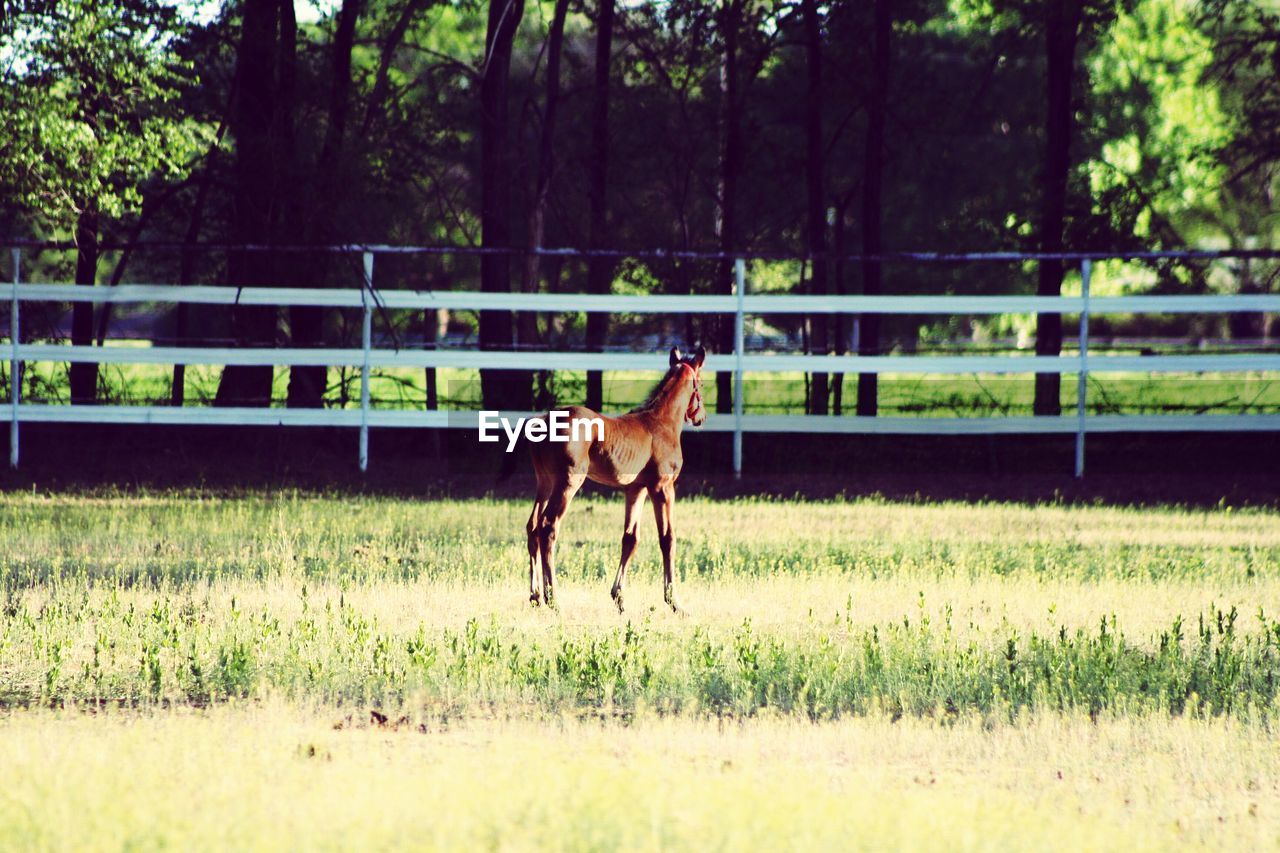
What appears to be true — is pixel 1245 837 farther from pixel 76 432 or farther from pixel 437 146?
pixel 437 146

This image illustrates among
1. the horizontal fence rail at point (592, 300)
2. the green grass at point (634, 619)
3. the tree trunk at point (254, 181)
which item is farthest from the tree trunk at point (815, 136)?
the green grass at point (634, 619)

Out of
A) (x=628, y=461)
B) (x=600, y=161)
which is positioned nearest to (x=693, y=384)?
(x=628, y=461)

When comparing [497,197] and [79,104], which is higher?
[79,104]

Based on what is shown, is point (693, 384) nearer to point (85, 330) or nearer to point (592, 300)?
point (592, 300)

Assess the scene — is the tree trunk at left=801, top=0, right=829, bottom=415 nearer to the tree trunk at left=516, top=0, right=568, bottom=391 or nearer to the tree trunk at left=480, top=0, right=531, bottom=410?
the tree trunk at left=516, top=0, right=568, bottom=391

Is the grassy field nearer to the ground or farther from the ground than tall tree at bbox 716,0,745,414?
nearer to the ground

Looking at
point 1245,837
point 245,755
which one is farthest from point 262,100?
point 1245,837

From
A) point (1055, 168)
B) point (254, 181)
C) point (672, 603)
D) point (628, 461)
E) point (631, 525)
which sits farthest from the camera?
point (1055, 168)

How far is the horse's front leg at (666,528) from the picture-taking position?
768 cm

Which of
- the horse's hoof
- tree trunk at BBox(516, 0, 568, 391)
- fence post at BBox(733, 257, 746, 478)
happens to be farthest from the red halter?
tree trunk at BBox(516, 0, 568, 391)

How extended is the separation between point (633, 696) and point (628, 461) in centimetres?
134

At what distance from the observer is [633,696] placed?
631 cm

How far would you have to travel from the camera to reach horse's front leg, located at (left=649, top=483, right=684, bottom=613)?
7.68m

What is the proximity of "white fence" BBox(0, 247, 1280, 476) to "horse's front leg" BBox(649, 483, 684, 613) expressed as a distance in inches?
286
